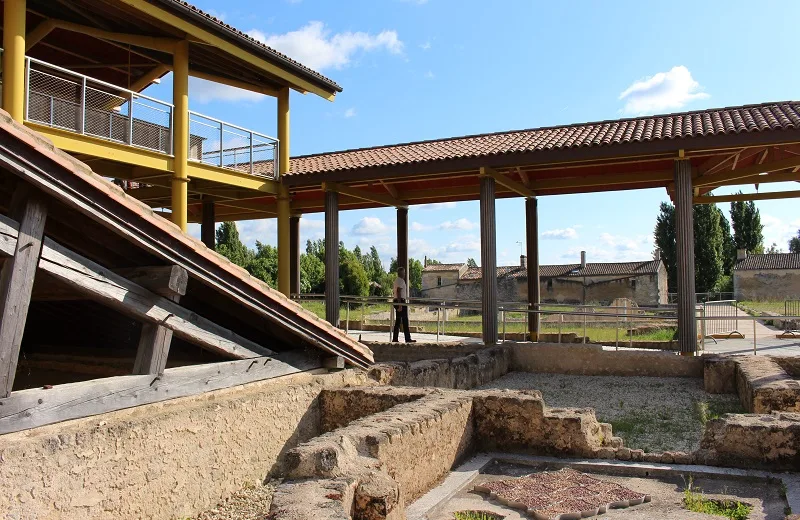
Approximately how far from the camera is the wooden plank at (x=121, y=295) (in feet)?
13.7

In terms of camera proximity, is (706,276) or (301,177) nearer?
(301,177)

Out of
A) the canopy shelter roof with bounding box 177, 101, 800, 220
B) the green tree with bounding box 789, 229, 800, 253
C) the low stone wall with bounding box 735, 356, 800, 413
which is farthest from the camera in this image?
the green tree with bounding box 789, 229, 800, 253

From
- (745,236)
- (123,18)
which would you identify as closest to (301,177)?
(123,18)

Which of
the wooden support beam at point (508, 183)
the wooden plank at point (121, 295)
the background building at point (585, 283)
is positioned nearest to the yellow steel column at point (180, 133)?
the wooden support beam at point (508, 183)

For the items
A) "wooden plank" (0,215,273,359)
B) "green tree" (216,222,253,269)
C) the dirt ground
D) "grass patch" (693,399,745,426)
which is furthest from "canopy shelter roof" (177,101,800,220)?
"green tree" (216,222,253,269)

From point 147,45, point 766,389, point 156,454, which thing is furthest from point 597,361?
point 147,45

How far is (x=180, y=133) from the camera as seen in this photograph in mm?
12367

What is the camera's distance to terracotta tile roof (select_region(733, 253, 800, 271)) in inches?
1780

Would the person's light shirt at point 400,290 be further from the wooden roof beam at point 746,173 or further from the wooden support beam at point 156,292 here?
the wooden support beam at point 156,292

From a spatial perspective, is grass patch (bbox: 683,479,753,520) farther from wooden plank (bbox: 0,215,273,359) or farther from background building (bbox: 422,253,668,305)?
background building (bbox: 422,253,668,305)

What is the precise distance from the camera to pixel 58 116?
10219 millimetres

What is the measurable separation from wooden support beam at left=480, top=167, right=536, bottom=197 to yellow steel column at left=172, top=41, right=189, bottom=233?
5.80 m

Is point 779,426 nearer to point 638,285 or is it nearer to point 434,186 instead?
point 434,186

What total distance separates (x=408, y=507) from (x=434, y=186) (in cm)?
1200
